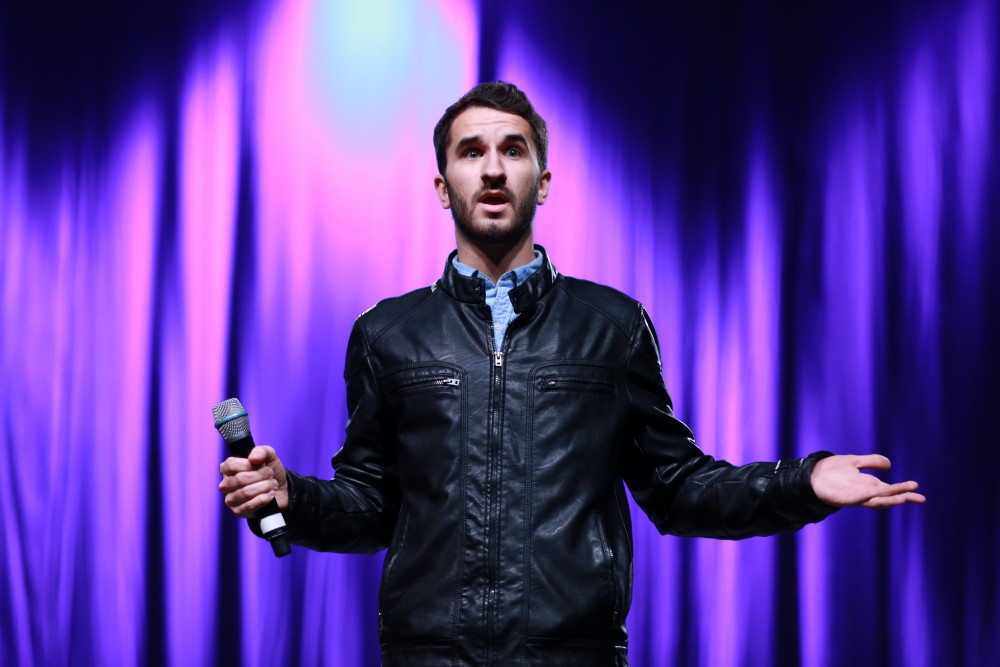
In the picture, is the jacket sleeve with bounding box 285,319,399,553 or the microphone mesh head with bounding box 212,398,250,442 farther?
the jacket sleeve with bounding box 285,319,399,553

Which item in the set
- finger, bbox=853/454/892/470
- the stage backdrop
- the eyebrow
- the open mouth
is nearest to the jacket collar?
the open mouth

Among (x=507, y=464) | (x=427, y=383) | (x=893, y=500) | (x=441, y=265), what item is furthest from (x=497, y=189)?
(x=441, y=265)

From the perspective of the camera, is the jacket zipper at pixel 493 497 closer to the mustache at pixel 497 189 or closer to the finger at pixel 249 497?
the mustache at pixel 497 189

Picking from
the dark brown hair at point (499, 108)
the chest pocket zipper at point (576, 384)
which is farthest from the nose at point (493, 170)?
the chest pocket zipper at point (576, 384)

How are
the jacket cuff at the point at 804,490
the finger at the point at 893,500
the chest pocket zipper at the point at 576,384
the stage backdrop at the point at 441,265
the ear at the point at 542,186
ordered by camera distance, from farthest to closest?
the stage backdrop at the point at 441,265
the ear at the point at 542,186
the chest pocket zipper at the point at 576,384
the jacket cuff at the point at 804,490
the finger at the point at 893,500

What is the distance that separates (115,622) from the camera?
3.07 meters

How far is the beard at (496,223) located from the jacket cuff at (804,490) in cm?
63

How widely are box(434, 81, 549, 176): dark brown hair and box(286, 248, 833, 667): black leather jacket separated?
26 cm

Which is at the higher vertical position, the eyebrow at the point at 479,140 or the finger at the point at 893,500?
the eyebrow at the point at 479,140

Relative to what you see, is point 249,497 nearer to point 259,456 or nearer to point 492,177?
point 259,456

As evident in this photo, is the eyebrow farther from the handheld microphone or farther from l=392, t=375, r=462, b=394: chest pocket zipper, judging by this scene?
the handheld microphone

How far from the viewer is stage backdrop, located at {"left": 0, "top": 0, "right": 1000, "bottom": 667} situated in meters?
3.04

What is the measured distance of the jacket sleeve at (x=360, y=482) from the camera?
5.65 ft

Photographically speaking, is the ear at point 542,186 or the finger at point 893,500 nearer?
the finger at point 893,500
